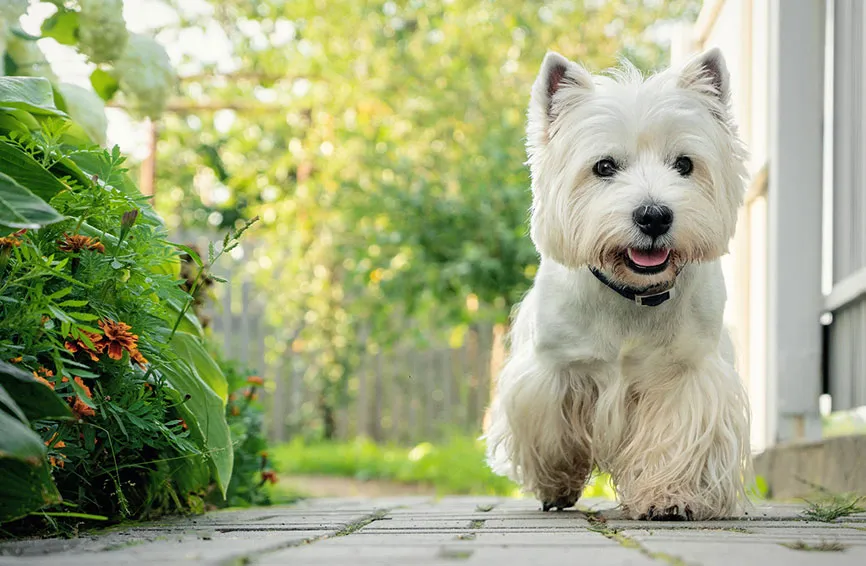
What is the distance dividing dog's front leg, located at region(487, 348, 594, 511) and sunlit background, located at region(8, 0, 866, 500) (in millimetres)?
3112

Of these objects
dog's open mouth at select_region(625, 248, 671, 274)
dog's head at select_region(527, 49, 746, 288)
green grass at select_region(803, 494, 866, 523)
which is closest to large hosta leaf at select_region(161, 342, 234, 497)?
dog's head at select_region(527, 49, 746, 288)

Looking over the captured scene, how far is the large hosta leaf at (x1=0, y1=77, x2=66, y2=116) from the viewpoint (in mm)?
2733

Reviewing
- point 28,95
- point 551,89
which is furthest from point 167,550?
point 551,89

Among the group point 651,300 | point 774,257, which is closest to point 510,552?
point 651,300

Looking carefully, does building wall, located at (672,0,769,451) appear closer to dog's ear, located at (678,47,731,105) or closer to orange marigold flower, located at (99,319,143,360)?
dog's ear, located at (678,47,731,105)

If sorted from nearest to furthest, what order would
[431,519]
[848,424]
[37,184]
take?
[37,184] → [431,519] → [848,424]

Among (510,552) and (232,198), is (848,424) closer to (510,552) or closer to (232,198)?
(510,552)

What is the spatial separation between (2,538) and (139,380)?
1.67ft

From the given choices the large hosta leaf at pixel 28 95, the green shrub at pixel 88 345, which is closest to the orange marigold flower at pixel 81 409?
the green shrub at pixel 88 345

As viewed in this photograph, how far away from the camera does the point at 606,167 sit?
9.83 feet

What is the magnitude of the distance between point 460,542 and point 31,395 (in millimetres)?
869

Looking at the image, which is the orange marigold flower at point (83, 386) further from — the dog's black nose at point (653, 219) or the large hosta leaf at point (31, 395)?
the dog's black nose at point (653, 219)

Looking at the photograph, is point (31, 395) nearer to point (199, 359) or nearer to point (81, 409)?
point (81, 409)

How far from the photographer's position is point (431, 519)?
114 inches
